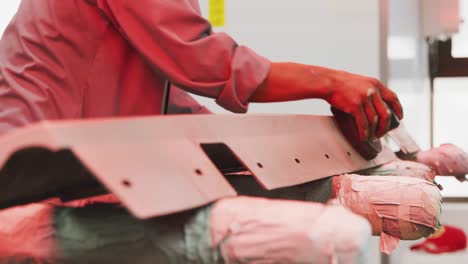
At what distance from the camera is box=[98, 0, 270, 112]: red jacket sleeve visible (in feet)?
2.87

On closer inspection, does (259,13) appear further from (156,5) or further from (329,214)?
(329,214)

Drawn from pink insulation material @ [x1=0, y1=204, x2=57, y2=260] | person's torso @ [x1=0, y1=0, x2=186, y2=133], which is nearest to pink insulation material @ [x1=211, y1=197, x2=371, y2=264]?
pink insulation material @ [x1=0, y1=204, x2=57, y2=260]

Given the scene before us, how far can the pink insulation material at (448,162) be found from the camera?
1.47 meters

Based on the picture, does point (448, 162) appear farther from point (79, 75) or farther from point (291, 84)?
point (79, 75)

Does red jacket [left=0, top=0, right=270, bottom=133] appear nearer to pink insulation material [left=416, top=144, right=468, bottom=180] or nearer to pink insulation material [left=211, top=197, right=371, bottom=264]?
pink insulation material [left=211, top=197, right=371, bottom=264]

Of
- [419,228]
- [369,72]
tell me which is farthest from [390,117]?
[369,72]

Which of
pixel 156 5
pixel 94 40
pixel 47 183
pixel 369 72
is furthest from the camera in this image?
pixel 369 72

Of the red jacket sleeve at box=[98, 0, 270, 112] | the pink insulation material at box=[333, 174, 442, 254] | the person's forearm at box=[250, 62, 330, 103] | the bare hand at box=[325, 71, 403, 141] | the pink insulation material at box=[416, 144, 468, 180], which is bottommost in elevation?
the pink insulation material at box=[416, 144, 468, 180]

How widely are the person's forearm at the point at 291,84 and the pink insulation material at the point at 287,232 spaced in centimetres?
35

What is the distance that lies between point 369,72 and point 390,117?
107 centimetres

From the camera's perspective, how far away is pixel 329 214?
0.56 m

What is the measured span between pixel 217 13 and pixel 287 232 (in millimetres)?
1668

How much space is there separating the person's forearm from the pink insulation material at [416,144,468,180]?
2.04 ft

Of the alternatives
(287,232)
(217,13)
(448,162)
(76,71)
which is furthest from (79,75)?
(217,13)
